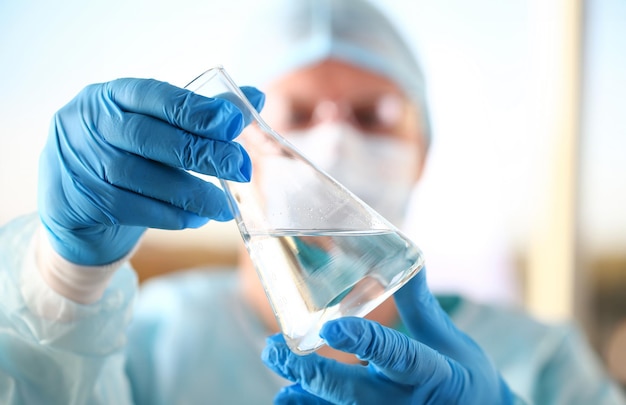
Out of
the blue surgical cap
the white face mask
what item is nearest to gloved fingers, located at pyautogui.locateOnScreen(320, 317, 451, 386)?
the white face mask

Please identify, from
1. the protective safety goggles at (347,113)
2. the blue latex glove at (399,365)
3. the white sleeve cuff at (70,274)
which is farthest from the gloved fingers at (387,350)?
the protective safety goggles at (347,113)

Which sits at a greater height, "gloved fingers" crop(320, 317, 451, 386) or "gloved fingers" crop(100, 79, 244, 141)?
"gloved fingers" crop(100, 79, 244, 141)

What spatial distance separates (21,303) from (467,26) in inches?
74.5

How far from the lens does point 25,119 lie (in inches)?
61.3

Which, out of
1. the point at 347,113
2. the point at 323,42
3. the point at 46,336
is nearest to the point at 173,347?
the point at 46,336

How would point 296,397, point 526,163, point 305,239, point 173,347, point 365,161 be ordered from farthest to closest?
point 526,163
point 365,161
point 173,347
point 296,397
point 305,239

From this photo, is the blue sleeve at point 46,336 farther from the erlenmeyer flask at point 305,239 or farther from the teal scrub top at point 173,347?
the erlenmeyer flask at point 305,239

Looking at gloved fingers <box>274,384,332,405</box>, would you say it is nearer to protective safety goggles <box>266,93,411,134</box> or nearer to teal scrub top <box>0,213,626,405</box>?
teal scrub top <box>0,213,626,405</box>

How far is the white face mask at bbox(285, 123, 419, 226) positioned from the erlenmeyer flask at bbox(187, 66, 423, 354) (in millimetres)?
574

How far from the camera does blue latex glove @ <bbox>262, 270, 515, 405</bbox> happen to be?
0.57 metres

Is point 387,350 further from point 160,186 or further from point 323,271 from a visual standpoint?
point 160,186

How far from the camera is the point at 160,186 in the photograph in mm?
623

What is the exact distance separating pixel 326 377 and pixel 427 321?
0.15 m

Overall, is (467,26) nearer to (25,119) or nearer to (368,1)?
(368,1)
